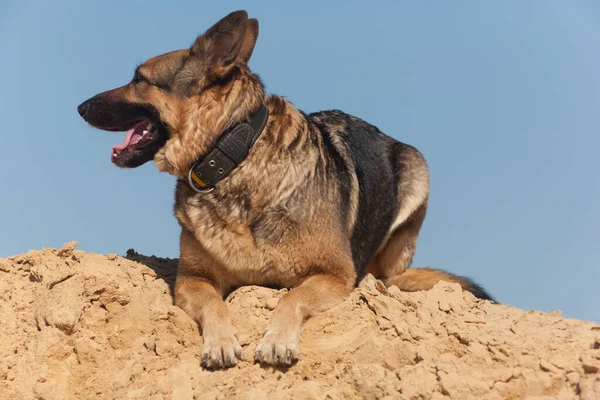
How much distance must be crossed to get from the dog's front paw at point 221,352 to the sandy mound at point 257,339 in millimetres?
77

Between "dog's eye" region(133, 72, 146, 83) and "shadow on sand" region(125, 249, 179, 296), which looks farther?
"shadow on sand" region(125, 249, 179, 296)

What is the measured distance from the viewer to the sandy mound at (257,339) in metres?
5.30

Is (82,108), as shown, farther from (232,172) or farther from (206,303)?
(206,303)

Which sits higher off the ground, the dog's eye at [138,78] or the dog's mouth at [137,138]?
the dog's eye at [138,78]

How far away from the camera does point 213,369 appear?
574 cm

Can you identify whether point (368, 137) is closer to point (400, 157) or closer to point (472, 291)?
point (400, 157)

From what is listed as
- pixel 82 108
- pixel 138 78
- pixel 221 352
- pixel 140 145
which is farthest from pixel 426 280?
pixel 82 108

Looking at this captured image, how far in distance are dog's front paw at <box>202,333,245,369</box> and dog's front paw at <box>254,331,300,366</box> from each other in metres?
0.17

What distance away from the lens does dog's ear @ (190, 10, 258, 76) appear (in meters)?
6.35

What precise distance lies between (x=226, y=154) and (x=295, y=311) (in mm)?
1467

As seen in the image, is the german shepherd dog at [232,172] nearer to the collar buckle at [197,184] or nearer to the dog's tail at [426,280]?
the collar buckle at [197,184]

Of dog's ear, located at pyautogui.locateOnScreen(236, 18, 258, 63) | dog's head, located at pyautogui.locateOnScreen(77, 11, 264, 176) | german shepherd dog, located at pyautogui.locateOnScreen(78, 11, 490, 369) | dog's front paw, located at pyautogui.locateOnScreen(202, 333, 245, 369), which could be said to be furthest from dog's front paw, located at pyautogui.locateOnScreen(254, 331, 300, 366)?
dog's ear, located at pyautogui.locateOnScreen(236, 18, 258, 63)

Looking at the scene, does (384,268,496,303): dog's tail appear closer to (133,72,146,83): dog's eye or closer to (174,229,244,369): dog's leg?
(174,229,244,369): dog's leg

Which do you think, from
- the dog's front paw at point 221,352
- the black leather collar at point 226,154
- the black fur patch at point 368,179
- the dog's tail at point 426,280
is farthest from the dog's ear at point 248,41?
the dog's tail at point 426,280
